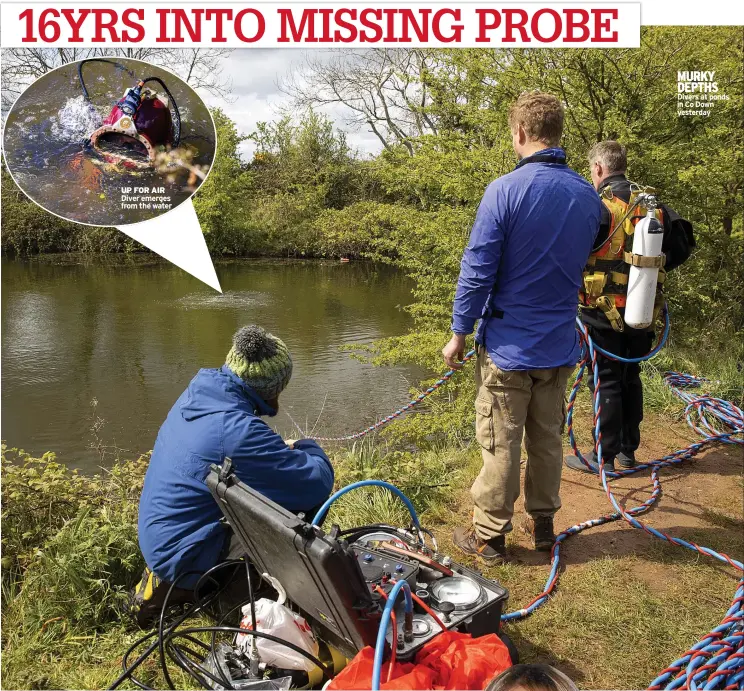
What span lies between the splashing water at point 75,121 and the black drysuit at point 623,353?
5.88 metres

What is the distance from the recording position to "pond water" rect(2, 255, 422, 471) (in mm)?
9898

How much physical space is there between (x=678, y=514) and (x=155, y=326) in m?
14.1

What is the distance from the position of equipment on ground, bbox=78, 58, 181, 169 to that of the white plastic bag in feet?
18.1

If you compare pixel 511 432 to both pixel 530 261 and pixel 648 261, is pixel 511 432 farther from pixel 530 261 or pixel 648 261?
pixel 648 261

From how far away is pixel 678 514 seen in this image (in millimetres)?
3926

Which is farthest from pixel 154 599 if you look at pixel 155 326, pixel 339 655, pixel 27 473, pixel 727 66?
pixel 155 326

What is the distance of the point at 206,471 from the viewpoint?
2.61 meters

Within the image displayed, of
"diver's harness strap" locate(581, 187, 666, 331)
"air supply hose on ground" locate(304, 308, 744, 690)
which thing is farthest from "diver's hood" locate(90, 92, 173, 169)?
"diver's harness strap" locate(581, 187, 666, 331)

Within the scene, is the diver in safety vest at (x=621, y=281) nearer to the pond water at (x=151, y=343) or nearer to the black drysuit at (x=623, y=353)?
the black drysuit at (x=623, y=353)

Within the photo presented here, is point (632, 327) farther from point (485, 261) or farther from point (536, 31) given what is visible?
point (536, 31)

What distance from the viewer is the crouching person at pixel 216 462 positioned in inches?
102

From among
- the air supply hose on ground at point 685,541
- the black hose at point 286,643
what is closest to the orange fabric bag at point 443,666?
the black hose at point 286,643

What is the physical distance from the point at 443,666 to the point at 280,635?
0.65 metres

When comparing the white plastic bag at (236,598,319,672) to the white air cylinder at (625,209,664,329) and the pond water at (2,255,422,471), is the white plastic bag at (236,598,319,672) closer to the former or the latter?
the white air cylinder at (625,209,664,329)
